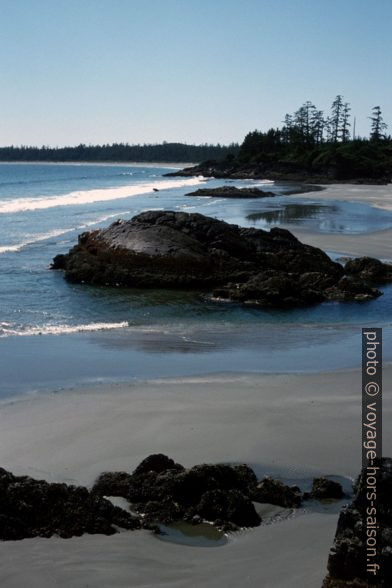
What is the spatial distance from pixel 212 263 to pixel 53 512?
44.8ft

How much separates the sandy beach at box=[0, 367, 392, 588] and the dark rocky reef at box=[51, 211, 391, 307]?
22.0ft

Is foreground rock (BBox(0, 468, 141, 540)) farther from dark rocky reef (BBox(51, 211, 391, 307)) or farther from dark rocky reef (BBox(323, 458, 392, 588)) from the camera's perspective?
dark rocky reef (BBox(51, 211, 391, 307))

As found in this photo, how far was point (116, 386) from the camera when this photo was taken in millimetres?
10305

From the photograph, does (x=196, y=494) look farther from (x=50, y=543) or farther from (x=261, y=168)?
(x=261, y=168)

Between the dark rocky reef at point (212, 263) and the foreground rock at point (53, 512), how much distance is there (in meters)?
11.0

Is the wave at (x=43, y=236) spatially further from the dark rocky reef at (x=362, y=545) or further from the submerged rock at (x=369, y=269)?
the dark rocky reef at (x=362, y=545)

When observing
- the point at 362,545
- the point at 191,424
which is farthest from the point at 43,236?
the point at 362,545

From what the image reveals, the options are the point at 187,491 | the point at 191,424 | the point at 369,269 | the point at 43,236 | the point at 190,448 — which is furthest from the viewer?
the point at 43,236

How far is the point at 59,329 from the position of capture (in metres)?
14.3

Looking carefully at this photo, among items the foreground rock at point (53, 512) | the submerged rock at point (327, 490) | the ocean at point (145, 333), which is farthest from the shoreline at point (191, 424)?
the foreground rock at point (53, 512)

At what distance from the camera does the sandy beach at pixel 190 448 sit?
17.5ft

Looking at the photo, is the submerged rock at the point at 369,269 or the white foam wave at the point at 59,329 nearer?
the white foam wave at the point at 59,329

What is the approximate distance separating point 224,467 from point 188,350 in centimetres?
591

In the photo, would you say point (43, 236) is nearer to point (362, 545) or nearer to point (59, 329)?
point (59, 329)
